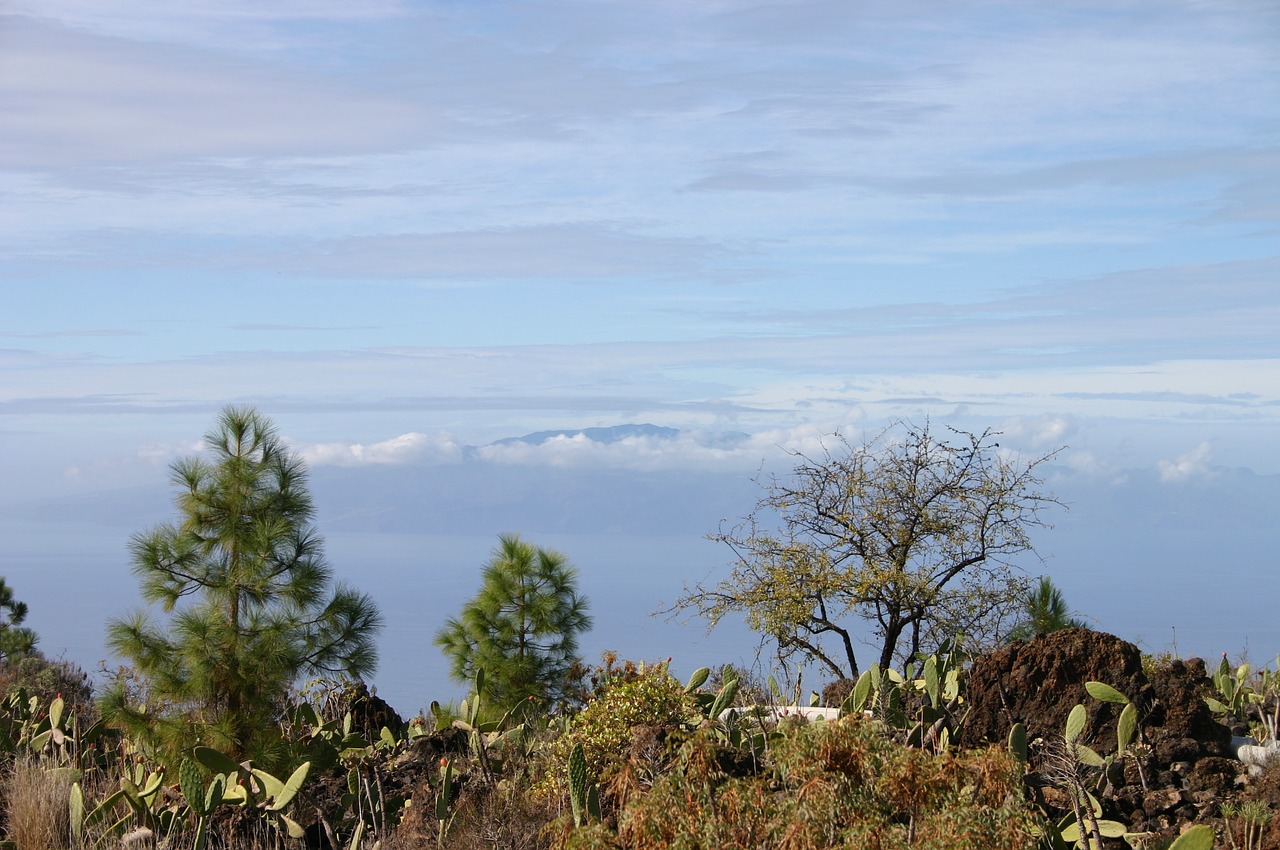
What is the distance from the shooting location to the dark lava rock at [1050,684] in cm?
886

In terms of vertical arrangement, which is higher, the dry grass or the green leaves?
the green leaves

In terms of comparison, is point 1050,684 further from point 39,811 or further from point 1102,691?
point 39,811

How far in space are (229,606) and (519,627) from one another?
2.99 meters

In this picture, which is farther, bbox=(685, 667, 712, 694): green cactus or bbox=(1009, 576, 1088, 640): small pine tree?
bbox=(1009, 576, 1088, 640): small pine tree

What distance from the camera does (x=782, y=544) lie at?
47.9 ft

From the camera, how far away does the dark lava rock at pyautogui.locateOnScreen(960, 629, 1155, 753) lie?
8.86 m

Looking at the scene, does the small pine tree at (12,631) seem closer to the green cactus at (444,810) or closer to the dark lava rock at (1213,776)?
the green cactus at (444,810)

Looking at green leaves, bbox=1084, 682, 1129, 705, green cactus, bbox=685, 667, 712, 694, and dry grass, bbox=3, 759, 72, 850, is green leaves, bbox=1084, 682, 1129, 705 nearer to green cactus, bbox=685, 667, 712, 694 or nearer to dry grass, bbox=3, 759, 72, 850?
green cactus, bbox=685, 667, 712, 694

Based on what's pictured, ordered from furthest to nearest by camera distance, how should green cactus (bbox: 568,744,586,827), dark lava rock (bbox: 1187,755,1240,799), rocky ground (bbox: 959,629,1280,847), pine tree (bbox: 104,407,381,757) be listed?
1. pine tree (bbox: 104,407,381,757)
2. dark lava rock (bbox: 1187,755,1240,799)
3. rocky ground (bbox: 959,629,1280,847)
4. green cactus (bbox: 568,744,586,827)

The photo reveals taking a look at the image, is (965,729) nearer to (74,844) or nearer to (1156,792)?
(1156,792)

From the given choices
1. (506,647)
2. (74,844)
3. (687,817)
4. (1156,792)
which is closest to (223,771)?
(74,844)

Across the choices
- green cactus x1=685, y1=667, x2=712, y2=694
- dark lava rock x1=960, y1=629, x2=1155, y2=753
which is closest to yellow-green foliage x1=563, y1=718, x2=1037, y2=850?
dark lava rock x1=960, y1=629, x2=1155, y2=753

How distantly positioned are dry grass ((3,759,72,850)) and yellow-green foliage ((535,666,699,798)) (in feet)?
10.4

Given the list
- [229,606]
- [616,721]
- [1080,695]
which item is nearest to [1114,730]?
[1080,695]
